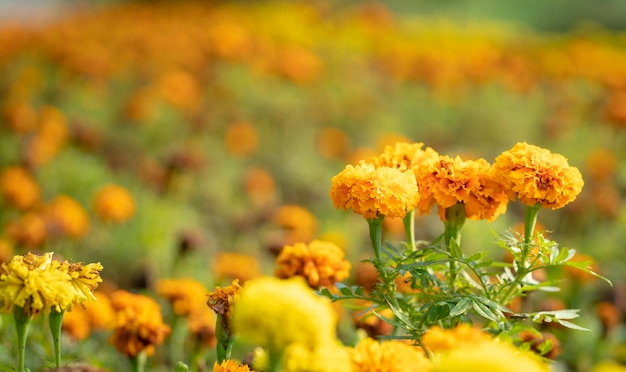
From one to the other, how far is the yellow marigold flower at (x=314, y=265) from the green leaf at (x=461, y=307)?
47 cm

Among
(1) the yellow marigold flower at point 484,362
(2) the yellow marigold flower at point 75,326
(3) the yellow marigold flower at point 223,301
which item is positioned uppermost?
(2) the yellow marigold flower at point 75,326

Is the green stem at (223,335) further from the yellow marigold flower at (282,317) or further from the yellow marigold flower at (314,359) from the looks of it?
the yellow marigold flower at (282,317)

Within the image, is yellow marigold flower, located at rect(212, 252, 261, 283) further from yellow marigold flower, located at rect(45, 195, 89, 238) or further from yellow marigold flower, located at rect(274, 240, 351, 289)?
yellow marigold flower, located at rect(274, 240, 351, 289)

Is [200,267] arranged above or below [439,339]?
above

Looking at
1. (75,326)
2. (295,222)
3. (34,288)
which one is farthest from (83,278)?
(295,222)

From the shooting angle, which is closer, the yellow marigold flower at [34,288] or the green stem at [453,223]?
the yellow marigold flower at [34,288]

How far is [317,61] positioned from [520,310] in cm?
420

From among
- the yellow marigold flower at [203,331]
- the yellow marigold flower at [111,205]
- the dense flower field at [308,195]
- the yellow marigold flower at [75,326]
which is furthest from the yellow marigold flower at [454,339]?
the yellow marigold flower at [111,205]

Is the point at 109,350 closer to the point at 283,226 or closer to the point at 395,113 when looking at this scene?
the point at 283,226

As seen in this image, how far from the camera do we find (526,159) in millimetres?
1824

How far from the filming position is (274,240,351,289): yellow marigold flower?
2.13 metres

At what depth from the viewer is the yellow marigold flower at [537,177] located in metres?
1.80

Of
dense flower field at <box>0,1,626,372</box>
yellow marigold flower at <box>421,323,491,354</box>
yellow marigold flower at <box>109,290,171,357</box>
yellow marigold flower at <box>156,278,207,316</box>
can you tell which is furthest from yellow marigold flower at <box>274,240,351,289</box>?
Result: yellow marigold flower at <box>421,323,491,354</box>

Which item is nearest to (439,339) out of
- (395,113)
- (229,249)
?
(229,249)
